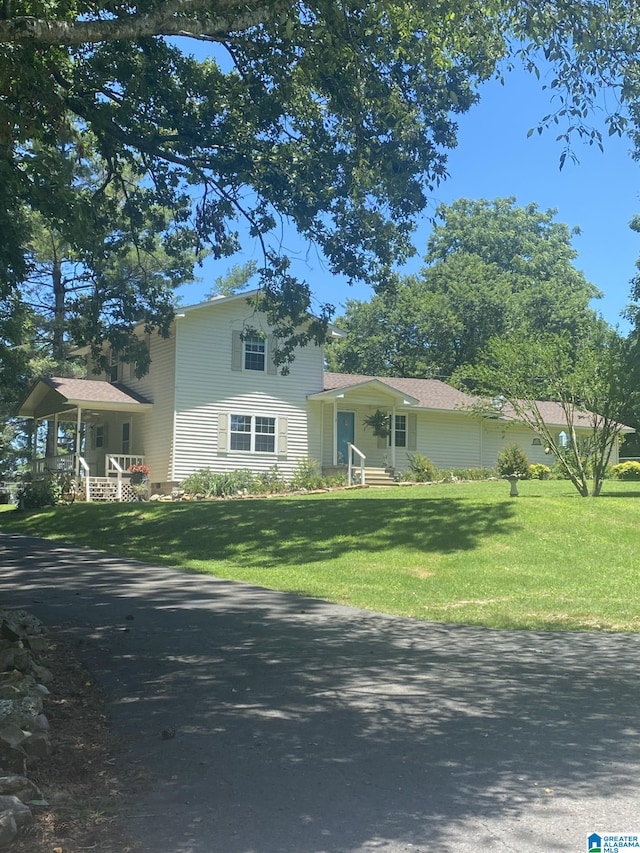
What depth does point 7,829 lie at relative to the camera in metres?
3.65

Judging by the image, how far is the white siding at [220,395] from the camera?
1090 inches

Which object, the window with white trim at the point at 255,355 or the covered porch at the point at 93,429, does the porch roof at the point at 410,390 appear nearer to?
the window with white trim at the point at 255,355

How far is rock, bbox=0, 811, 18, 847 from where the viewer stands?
3633 millimetres

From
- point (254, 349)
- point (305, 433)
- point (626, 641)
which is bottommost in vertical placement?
point (626, 641)

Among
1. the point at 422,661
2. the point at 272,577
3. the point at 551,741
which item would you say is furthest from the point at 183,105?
the point at 551,741

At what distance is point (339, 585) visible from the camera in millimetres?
12562

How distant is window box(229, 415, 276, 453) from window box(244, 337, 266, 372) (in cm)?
177

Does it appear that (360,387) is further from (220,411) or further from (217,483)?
(217,483)

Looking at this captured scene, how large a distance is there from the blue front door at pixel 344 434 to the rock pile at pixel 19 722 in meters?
24.4

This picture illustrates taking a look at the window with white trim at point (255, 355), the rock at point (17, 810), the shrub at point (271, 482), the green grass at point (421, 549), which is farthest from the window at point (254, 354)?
the rock at point (17, 810)

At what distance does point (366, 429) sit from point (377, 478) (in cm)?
306

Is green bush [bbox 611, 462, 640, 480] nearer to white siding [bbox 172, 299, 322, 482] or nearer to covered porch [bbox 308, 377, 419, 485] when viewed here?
covered porch [bbox 308, 377, 419, 485]

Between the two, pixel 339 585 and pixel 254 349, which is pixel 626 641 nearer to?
Answer: pixel 339 585

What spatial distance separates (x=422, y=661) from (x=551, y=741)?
7.89 feet
